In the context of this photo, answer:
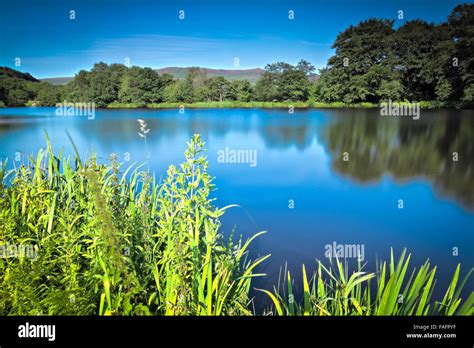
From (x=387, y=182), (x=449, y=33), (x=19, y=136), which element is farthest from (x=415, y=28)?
(x=19, y=136)

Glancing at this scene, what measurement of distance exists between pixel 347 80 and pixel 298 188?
153 centimetres

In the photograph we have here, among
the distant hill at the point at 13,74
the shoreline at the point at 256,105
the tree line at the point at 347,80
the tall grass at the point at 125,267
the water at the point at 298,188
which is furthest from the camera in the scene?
the shoreline at the point at 256,105

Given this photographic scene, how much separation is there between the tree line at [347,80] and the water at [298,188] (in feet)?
0.95

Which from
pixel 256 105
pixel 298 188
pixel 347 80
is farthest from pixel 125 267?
pixel 347 80

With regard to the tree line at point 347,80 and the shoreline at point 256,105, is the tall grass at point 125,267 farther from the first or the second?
the shoreline at point 256,105

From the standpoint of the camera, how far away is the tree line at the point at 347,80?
119 inches

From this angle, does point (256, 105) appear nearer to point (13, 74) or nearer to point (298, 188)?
point (298, 188)

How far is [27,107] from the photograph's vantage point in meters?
3.13

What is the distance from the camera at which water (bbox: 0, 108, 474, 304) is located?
3.65 meters

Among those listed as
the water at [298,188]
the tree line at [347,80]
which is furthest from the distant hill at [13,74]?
the water at [298,188]

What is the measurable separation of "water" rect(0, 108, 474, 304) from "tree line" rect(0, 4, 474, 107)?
11.4 inches
